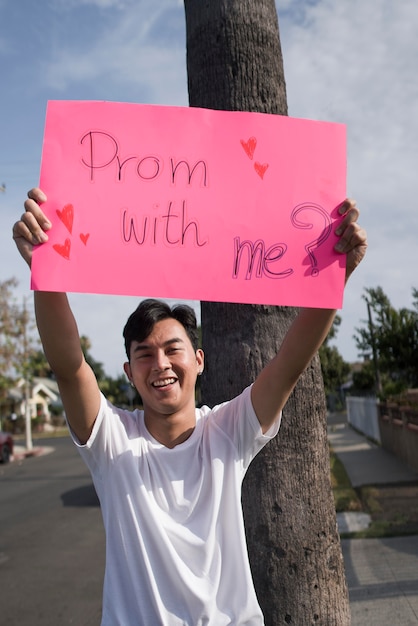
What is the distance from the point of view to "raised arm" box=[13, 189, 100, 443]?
2002 mm

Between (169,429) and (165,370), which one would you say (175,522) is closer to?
(169,429)

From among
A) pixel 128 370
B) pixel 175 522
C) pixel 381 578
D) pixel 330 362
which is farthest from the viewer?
pixel 330 362

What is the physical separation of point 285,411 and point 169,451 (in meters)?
1.11

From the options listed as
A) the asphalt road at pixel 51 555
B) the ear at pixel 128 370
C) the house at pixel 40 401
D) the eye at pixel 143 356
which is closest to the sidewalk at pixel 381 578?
the asphalt road at pixel 51 555

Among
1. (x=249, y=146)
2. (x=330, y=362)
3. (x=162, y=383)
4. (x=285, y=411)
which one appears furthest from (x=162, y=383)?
(x=330, y=362)

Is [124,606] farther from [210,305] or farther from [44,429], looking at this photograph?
[44,429]

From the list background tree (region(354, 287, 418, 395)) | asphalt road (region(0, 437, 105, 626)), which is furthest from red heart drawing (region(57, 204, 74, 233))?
background tree (region(354, 287, 418, 395))

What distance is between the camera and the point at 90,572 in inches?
294

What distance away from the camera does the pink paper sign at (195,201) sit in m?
2.12

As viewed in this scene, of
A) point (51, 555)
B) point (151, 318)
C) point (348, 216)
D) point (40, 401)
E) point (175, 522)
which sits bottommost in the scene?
point (51, 555)

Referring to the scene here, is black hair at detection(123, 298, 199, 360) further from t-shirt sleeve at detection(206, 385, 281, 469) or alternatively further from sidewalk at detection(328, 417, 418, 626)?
sidewalk at detection(328, 417, 418, 626)

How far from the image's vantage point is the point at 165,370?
6.98 feet

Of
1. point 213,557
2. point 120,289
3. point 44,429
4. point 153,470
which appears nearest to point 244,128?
point 120,289

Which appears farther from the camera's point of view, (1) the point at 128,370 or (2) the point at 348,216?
(1) the point at 128,370
